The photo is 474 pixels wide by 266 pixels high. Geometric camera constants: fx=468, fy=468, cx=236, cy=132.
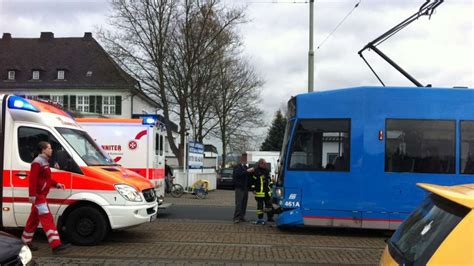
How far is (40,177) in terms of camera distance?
7645mm

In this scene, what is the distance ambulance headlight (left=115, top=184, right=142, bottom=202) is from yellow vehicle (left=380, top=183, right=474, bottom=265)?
600 centimetres

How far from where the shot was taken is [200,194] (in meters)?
21.8

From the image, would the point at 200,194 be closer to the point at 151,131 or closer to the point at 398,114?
the point at 151,131

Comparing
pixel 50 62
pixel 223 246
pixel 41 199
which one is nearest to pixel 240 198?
pixel 223 246

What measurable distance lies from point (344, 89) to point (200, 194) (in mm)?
12786

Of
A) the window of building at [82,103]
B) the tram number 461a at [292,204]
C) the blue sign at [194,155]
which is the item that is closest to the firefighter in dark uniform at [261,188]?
the tram number 461a at [292,204]

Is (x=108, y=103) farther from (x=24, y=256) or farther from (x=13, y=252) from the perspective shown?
(x=13, y=252)

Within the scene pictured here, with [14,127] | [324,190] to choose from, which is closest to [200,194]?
[324,190]

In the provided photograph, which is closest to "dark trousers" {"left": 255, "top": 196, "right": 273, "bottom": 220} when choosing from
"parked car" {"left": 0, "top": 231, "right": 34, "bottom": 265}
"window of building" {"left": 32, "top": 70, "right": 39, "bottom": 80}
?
"parked car" {"left": 0, "top": 231, "right": 34, "bottom": 265}

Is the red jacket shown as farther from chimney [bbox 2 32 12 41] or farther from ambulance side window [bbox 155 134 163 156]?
chimney [bbox 2 32 12 41]

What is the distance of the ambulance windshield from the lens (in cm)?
877

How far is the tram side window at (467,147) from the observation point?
32.4ft

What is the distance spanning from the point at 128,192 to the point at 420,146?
6.13 m

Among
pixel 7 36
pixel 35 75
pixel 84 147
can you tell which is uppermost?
pixel 7 36
